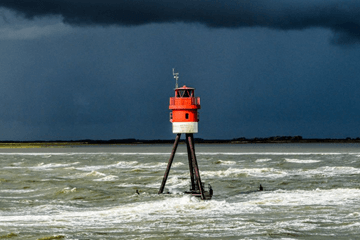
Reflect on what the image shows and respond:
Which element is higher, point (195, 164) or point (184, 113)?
point (184, 113)

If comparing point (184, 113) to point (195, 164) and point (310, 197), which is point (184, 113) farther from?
point (310, 197)

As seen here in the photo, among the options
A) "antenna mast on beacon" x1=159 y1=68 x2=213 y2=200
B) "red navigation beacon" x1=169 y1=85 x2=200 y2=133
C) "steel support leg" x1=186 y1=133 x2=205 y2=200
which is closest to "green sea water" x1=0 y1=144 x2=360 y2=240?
"steel support leg" x1=186 y1=133 x2=205 y2=200

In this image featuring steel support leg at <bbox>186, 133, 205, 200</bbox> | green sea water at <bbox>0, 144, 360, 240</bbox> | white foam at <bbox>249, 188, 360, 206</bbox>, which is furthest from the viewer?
white foam at <bbox>249, 188, 360, 206</bbox>

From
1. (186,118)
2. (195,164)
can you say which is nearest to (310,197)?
(195,164)

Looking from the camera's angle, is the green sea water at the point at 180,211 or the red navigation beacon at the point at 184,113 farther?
the red navigation beacon at the point at 184,113

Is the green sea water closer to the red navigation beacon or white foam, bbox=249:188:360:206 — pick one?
white foam, bbox=249:188:360:206

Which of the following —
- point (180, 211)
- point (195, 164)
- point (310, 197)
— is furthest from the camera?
point (310, 197)

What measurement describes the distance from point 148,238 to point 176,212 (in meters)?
6.04

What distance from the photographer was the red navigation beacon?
28016 millimetres

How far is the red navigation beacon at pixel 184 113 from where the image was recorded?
2802 centimetres

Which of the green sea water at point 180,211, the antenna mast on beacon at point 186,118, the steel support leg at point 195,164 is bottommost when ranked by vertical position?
the green sea water at point 180,211

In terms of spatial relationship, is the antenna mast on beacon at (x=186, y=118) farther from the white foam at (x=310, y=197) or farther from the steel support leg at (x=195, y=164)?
the white foam at (x=310, y=197)

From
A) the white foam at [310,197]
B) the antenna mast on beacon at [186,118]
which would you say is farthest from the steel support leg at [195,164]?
the white foam at [310,197]

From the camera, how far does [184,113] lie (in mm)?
28109
